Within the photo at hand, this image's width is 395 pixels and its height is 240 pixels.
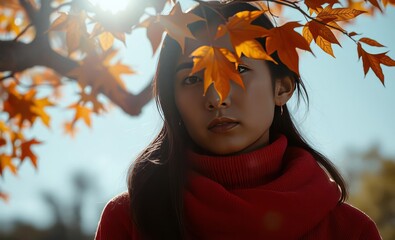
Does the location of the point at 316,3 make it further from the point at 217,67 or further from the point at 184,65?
the point at 184,65

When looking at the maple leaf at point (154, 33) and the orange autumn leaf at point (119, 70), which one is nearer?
the maple leaf at point (154, 33)

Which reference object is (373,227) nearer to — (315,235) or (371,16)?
(315,235)

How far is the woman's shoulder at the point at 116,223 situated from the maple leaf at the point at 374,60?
29.4 inches

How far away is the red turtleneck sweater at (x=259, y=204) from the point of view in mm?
1445

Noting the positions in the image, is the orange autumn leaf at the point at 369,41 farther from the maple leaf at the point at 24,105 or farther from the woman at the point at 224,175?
the maple leaf at the point at 24,105

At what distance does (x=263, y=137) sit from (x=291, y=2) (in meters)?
0.44

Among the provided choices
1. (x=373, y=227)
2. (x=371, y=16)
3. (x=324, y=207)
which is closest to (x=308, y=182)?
(x=324, y=207)

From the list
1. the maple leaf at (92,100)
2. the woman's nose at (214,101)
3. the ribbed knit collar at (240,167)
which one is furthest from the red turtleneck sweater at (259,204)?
the maple leaf at (92,100)

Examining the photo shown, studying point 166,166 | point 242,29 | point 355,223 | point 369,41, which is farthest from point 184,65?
point 355,223

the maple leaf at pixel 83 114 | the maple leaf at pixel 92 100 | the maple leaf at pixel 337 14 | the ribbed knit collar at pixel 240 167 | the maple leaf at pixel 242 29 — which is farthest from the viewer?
the maple leaf at pixel 83 114

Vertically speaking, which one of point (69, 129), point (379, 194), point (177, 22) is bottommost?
point (379, 194)

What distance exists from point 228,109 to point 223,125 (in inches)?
1.7

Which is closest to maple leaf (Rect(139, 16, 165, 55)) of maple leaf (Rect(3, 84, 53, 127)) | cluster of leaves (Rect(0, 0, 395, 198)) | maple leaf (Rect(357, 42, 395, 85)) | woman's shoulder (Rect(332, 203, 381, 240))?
cluster of leaves (Rect(0, 0, 395, 198))

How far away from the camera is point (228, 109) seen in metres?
1.43
